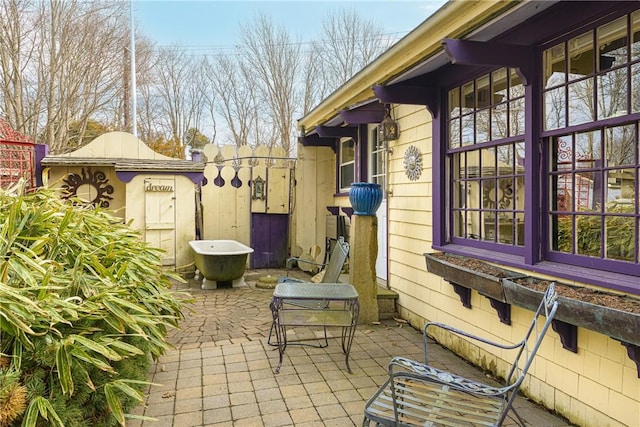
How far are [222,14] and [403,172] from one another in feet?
38.9

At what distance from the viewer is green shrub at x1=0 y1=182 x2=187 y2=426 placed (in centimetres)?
188

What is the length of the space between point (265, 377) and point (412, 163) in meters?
2.50

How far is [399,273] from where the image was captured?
463 centimetres

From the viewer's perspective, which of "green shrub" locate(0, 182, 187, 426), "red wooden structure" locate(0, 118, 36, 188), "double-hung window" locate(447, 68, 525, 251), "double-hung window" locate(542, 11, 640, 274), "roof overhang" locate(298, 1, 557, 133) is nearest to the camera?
"green shrub" locate(0, 182, 187, 426)

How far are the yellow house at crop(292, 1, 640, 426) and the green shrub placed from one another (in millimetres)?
2318

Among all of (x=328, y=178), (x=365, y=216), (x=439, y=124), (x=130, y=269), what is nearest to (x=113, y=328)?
(x=130, y=269)

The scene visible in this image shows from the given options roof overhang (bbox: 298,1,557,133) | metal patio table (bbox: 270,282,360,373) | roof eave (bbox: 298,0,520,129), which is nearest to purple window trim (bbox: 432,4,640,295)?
roof overhang (bbox: 298,1,557,133)

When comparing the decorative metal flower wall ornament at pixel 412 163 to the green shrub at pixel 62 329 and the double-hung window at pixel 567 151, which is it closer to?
the double-hung window at pixel 567 151

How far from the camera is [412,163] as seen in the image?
428 cm

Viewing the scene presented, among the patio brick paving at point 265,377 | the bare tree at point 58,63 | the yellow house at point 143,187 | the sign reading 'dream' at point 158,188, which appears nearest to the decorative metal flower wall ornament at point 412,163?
the patio brick paving at point 265,377

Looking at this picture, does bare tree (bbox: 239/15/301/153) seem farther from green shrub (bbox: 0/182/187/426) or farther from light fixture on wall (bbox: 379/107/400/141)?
green shrub (bbox: 0/182/187/426)

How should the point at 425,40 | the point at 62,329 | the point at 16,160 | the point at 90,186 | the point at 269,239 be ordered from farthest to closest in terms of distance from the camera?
the point at 269,239
the point at 90,186
the point at 16,160
the point at 425,40
the point at 62,329

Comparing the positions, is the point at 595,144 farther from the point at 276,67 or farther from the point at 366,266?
the point at 276,67

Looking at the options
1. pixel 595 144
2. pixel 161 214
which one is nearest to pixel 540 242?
pixel 595 144
